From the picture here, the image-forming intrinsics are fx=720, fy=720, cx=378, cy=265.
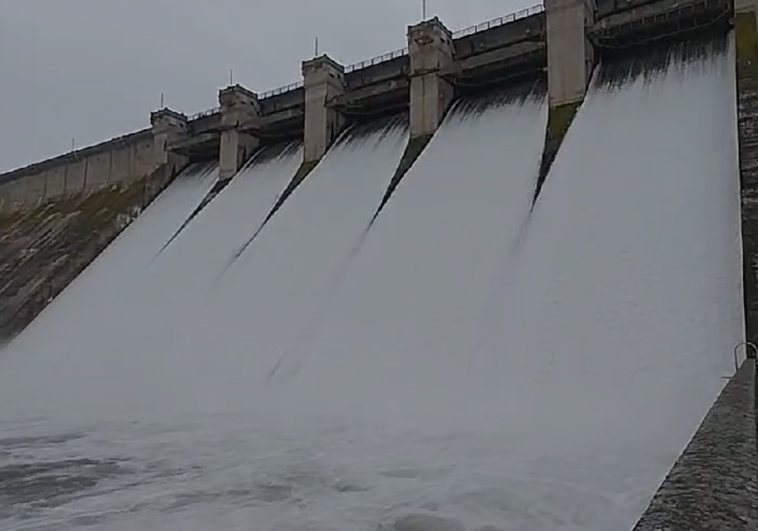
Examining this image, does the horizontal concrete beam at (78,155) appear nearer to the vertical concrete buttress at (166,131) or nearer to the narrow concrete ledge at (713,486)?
the vertical concrete buttress at (166,131)

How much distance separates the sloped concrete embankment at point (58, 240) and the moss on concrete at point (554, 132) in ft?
29.6

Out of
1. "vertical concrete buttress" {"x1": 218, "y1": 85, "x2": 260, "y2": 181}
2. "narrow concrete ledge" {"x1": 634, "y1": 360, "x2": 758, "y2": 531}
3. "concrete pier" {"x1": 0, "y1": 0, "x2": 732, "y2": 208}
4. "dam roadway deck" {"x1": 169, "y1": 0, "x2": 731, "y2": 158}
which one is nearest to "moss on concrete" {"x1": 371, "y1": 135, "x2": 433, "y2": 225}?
"concrete pier" {"x1": 0, "y1": 0, "x2": 732, "y2": 208}

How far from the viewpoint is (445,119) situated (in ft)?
33.4

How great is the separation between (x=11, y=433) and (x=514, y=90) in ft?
23.9

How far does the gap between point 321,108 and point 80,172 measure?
815 centimetres

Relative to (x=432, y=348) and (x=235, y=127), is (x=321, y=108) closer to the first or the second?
(x=235, y=127)

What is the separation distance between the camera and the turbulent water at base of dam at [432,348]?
3979 millimetres

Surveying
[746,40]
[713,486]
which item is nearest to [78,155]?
[746,40]

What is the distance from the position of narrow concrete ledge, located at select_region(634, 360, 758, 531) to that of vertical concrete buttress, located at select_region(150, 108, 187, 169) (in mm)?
13969

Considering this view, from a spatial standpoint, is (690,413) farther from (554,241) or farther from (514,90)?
(514,90)

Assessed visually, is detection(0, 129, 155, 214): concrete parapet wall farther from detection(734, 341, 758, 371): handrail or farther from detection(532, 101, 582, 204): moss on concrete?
detection(734, 341, 758, 371): handrail

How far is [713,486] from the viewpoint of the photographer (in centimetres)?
153

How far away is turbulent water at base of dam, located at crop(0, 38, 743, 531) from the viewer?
3.98 meters

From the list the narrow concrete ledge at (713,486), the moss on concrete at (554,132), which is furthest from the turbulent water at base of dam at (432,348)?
the narrow concrete ledge at (713,486)
